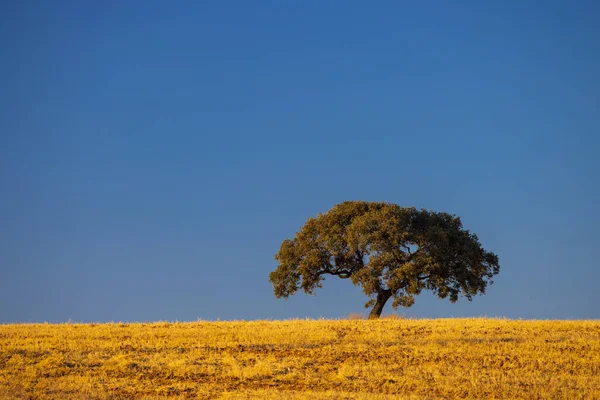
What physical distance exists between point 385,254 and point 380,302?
3027 millimetres

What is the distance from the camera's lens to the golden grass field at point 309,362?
69.5ft

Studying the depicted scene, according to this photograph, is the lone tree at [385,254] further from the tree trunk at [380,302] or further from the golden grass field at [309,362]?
the golden grass field at [309,362]

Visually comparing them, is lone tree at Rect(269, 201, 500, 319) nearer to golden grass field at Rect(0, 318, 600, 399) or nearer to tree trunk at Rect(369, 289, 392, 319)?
tree trunk at Rect(369, 289, 392, 319)

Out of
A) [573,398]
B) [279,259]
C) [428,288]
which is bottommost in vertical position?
[573,398]

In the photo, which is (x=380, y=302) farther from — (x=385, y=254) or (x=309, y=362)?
(x=309, y=362)

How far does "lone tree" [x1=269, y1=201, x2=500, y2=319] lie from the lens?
42.6 meters

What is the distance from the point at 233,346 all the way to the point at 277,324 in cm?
789

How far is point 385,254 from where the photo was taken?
42594 mm

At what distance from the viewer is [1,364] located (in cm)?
2502

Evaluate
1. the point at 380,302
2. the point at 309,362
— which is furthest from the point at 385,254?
the point at 309,362

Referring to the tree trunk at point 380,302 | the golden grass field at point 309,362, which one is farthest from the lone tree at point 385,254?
the golden grass field at point 309,362

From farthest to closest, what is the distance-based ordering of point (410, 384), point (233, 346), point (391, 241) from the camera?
point (391, 241)
point (233, 346)
point (410, 384)

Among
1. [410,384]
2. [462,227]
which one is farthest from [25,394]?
[462,227]

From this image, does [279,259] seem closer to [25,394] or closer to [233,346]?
[233,346]
